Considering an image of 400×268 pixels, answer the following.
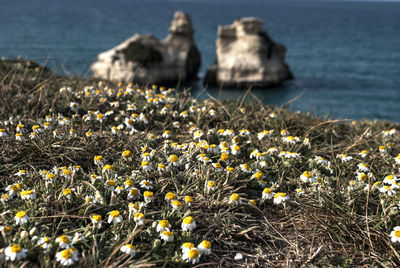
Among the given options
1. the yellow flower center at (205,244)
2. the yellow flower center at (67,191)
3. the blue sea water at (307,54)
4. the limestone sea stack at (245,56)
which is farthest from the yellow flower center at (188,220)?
the limestone sea stack at (245,56)

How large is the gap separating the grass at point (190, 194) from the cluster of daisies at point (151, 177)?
0.05ft

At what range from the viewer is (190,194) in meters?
3.75

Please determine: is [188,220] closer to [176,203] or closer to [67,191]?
[176,203]

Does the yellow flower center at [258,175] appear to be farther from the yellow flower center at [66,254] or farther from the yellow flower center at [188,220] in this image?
the yellow flower center at [66,254]

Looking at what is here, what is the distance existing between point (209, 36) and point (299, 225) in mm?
98767

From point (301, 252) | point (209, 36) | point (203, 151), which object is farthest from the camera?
point (209, 36)

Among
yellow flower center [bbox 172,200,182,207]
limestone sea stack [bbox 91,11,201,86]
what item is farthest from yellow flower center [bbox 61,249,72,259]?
limestone sea stack [bbox 91,11,201,86]

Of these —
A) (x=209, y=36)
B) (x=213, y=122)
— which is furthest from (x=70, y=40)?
(x=213, y=122)

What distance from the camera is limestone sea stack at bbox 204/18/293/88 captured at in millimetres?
44625

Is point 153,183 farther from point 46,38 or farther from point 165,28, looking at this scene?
point 165,28

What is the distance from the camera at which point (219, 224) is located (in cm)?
336

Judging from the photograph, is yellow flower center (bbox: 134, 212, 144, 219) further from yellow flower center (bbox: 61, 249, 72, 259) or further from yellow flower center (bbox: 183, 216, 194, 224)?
yellow flower center (bbox: 61, 249, 72, 259)

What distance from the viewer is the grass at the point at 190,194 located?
9.95ft

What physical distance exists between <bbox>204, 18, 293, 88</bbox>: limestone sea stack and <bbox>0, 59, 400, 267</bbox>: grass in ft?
132
